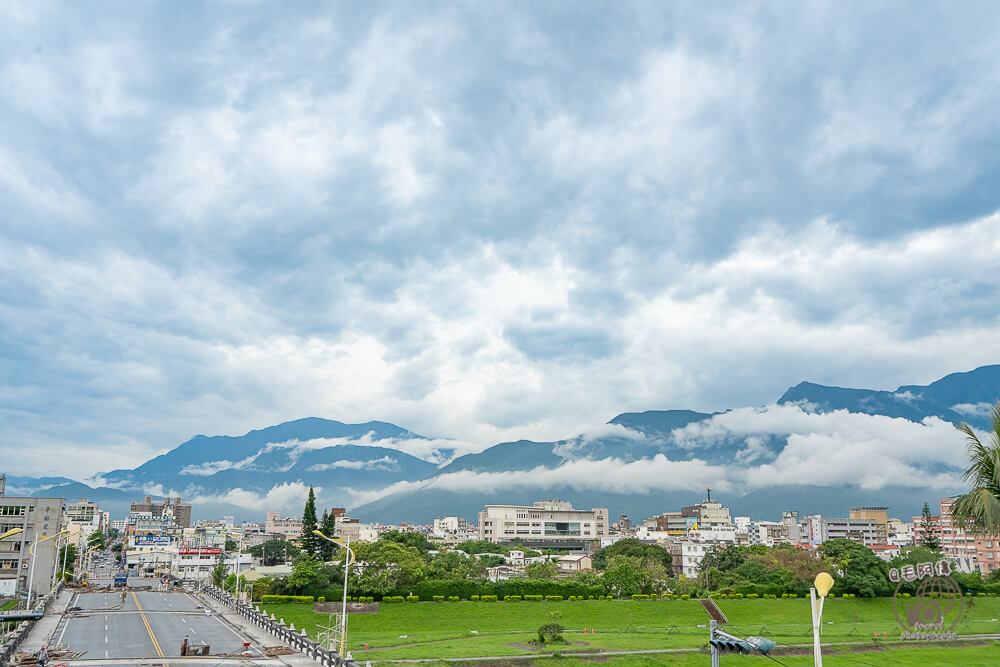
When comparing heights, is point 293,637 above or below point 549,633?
above

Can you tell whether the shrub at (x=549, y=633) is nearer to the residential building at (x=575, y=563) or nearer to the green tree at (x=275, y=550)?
the residential building at (x=575, y=563)

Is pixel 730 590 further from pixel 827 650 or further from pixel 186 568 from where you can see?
pixel 186 568

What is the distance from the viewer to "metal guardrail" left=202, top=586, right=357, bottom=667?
114 feet

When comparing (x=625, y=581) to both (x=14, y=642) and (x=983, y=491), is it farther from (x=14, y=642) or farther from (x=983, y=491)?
(x=983, y=491)

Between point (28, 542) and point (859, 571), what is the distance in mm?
105131

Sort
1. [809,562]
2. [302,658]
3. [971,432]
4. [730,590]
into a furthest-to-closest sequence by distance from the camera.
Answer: [809,562] < [730,590] < [302,658] < [971,432]

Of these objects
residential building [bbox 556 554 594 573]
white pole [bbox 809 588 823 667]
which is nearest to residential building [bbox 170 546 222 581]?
residential building [bbox 556 554 594 573]

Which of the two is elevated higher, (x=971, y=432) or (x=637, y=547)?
(x=971, y=432)

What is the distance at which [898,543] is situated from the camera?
198 meters

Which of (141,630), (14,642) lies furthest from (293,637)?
(141,630)

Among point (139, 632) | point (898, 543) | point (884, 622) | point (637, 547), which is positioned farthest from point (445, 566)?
point (898, 543)

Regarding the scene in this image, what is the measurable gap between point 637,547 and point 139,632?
332 ft

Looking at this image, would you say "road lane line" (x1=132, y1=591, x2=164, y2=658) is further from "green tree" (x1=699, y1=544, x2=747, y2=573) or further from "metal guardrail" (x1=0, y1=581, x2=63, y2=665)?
"green tree" (x1=699, y1=544, x2=747, y2=573)

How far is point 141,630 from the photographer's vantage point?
52.6 metres
